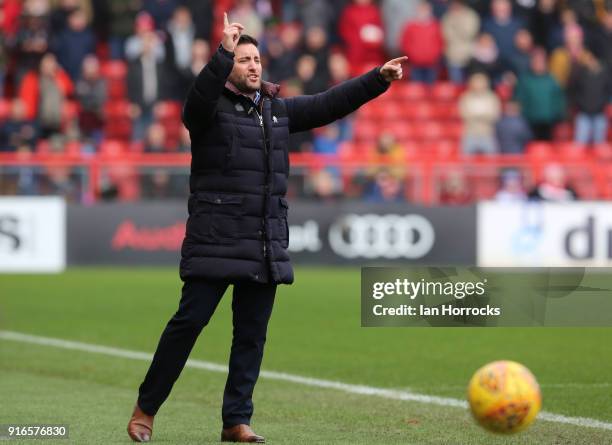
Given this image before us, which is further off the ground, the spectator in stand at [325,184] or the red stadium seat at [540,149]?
the red stadium seat at [540,149]

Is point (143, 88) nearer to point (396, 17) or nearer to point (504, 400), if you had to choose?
point (396, 17)

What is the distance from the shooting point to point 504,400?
701 cm

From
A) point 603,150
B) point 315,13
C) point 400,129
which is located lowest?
point 603,150

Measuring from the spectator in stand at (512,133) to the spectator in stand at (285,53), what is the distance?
140 inches

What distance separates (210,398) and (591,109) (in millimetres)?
16666

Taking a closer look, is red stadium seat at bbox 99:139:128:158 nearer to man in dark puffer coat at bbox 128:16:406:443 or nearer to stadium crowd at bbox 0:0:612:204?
stadium crowd at bbox 0:0:612:204

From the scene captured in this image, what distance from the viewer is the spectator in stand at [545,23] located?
89.4 ft

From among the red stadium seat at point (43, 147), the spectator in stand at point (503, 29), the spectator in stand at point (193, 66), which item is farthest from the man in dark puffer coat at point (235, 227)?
the spectator in stand at point (503, 29)

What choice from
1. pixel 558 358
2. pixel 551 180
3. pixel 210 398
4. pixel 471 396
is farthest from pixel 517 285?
pixel 551 180

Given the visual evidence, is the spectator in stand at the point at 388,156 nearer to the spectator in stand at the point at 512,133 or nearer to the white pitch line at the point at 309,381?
the spectator in stand at the point at 512,133

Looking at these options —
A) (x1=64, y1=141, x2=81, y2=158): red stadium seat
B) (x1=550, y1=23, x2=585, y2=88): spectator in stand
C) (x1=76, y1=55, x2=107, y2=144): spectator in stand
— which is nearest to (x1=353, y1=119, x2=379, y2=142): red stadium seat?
(x1=550, y1=23, x2=585, y2=88): spectator in stand

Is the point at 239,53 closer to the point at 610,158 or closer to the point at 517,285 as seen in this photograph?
the point at 517,285

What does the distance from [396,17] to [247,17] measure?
2885mm

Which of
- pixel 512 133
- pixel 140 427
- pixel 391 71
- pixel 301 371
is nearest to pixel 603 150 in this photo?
pixel 512 133
